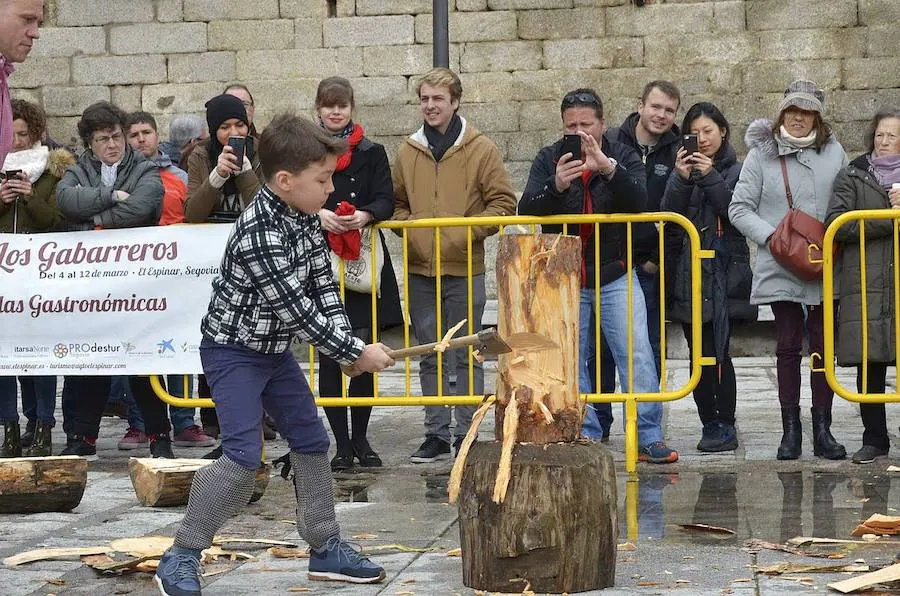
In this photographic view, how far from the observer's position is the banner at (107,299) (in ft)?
25.6

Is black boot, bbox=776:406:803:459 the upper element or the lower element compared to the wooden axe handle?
lower

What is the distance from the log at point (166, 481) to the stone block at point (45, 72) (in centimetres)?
962

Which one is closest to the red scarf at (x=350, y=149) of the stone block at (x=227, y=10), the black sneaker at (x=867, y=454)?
the black sneaker at (x=867, y=454)

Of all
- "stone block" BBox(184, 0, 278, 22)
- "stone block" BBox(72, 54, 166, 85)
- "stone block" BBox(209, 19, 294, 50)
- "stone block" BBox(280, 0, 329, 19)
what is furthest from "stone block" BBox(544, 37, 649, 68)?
"stone block" BBox(72, 54, 166, 85)

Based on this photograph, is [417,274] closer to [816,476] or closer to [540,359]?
[816,476]

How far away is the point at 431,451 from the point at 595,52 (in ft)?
24.9

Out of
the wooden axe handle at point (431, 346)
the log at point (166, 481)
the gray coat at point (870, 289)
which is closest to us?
the wooden axe handle at point (431, 346)

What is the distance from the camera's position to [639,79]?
1455cm

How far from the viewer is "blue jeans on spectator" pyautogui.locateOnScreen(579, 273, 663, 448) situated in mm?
7758

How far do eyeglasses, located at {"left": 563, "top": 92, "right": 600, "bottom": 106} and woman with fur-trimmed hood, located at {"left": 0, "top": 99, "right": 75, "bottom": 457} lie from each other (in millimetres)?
2904

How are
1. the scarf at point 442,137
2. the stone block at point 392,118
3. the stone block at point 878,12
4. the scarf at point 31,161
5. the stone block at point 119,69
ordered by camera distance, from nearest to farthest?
the scarf at point 442,137 < the scarf at point 31,161 < the stone block at point 878,12 < the stone block at point 392,118 < the stone block at point 119,69

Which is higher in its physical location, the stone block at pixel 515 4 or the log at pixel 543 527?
the stone block at pixel 515 4

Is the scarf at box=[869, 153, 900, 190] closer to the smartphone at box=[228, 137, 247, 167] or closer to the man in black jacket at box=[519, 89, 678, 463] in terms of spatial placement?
the man in black jacket at box=[519, 89, 678, 463]

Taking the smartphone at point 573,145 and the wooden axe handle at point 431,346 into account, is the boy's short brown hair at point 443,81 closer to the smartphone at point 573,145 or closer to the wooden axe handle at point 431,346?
the smartphone at point 573,145
